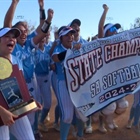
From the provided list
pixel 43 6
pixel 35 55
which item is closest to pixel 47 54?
pixel 35 55

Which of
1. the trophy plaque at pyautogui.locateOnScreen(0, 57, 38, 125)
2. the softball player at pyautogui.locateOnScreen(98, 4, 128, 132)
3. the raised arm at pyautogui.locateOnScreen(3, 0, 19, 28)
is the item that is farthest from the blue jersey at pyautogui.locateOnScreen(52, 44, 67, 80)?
the trophy plaque at pyautogui.locateOnScreen(0, 57, 38, 125)

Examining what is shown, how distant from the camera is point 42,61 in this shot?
526cm

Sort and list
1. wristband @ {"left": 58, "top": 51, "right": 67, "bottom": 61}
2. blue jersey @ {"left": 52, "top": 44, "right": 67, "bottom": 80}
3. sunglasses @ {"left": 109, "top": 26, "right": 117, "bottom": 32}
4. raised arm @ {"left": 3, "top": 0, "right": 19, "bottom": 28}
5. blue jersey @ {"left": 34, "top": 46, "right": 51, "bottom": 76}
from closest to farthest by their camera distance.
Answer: raised arm @ {"left": 3, "top": 0, "right": 19, "bottom": 28} → wristband @ {"left": 58, "top": 51, "right": 67, "bottom": 61} → blue jersey @ {"left": 52, "top": 44, "right": 67, "bottom": 80} → sunglasses @ {"left": 109, "top": 26, "right": 117, "bottom": 32} → blue jersey @ {"left": 34, "top": 46, "right": 51, "bottom": 76}

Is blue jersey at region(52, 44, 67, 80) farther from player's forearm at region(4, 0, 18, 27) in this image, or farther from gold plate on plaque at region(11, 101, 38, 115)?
gold plate on plaque at region(11, 101, 38, 115)

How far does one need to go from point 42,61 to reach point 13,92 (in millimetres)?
2464

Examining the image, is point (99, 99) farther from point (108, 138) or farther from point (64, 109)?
point (108, 138)

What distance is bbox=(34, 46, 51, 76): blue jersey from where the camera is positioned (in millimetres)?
5238

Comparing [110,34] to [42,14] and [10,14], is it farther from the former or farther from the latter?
[10,14]

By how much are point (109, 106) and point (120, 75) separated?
1.77 ft

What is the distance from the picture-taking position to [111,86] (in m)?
4.71

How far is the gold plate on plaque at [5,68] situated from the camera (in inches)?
111

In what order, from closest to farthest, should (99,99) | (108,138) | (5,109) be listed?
(5,109) < (99,99) < (108,138)

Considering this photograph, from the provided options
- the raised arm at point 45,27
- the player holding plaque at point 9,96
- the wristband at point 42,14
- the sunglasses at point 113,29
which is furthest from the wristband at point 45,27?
the sunglasses at point 113,29

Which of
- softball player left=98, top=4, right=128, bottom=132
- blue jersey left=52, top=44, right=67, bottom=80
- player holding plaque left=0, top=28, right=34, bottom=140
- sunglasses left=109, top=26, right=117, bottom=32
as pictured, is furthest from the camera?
sunglasses left=109, top=26, right=117, bottom=32
